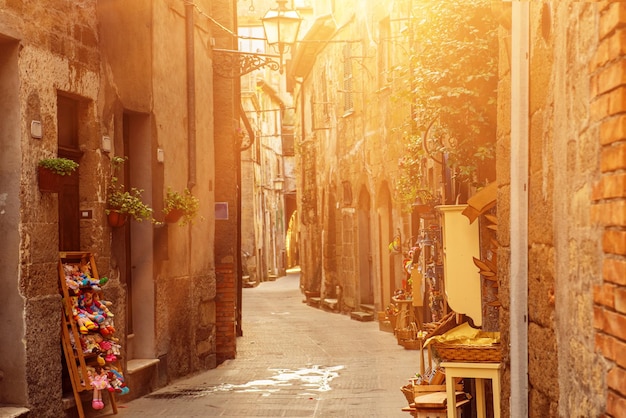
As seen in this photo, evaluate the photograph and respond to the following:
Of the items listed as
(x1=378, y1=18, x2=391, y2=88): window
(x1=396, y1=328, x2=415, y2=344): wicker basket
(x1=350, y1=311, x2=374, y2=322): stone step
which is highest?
(x1=378, y1=18, x2=391, y2=88): window

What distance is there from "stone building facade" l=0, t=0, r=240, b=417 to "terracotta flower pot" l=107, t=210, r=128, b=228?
0.13 metres

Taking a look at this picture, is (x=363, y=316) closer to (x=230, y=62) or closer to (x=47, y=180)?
(x=230, y=62)

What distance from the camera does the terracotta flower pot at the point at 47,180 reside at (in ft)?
25.3

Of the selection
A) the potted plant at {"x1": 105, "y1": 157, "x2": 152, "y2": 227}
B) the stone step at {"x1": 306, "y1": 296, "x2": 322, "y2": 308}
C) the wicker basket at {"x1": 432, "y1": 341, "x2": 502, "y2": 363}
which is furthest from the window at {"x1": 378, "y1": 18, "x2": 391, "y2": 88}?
the wicker basket at {"x1": 432, "y1": 341, "x2": 502, "y2": 363}

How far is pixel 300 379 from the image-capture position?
38.2ft

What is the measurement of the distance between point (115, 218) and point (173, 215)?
198cm

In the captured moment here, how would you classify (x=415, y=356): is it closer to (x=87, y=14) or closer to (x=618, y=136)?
(x=87, y=14)

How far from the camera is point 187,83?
12523 mm

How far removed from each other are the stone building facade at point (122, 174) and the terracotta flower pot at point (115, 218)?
0.43 ft

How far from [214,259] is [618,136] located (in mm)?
11254

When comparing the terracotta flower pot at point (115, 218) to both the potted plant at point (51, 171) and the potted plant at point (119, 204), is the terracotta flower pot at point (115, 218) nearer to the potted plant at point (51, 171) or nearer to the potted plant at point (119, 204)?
the potted plant at point (119, 204)

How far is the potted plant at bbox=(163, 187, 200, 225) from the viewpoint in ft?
36.9

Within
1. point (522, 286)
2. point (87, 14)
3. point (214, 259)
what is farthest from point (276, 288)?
point (522, 286)

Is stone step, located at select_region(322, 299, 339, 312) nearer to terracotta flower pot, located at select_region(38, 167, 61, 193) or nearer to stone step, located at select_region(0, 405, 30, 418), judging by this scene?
terracotta flower pot, located at select_region(38, 167, 61, 193)
